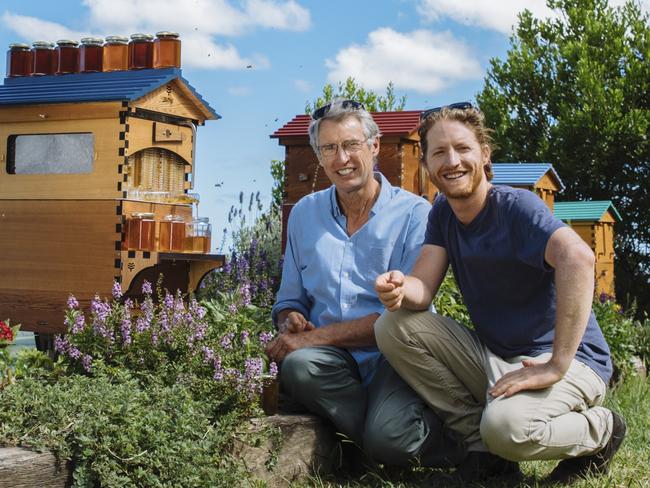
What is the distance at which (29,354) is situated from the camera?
13.1ft

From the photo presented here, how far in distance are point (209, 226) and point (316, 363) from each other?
321cm

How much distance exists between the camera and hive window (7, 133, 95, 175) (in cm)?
609

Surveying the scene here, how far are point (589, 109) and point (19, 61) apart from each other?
29.0 feet

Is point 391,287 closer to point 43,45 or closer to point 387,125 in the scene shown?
point 387,125

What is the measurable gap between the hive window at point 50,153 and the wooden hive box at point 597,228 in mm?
6366

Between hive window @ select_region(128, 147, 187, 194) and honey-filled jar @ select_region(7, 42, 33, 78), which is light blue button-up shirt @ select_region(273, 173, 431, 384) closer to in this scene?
hive window @ select_region(128, 147, 187, 194)

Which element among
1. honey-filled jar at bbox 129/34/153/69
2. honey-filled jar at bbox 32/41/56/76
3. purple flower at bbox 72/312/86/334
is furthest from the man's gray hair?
honey-filled jar at bbox 32/41/56/76

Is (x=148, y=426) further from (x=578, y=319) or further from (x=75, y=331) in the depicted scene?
(x=578, y=319)

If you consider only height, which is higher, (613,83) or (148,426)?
(613,83)

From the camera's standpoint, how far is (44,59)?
22.9 ft

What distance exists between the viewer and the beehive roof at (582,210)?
34.8ft

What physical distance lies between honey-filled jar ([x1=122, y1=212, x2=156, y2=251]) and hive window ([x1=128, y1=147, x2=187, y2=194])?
0.30m

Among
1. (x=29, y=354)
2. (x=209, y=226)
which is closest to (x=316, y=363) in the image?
(x=29, y=354)

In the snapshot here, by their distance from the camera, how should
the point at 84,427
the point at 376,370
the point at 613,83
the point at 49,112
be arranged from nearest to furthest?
the point at 84,427 < the point at 376,370 < the point at 49,112 < the point at 613,83
